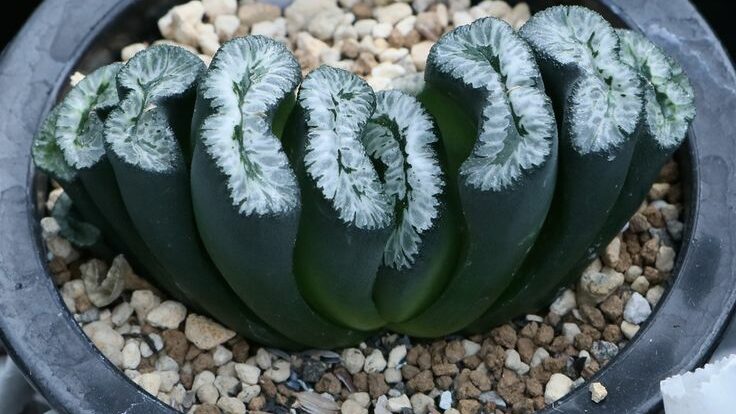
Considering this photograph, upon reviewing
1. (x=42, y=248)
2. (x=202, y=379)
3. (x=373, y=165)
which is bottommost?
(x=202, y=379)

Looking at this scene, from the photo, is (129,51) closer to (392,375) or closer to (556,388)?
(392,375)

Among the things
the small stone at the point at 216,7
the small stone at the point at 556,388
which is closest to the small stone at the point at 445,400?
the small stone at the point at 556,388

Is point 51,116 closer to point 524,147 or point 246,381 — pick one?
point 246,381

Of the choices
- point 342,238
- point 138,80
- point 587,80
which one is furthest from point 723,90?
point 138,80

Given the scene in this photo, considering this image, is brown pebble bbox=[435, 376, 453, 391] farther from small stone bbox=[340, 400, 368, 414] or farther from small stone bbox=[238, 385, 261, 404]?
small stone bbox=[238, 385, 261, 404]

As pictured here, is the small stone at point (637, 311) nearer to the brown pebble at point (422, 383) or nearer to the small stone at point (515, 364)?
the small stone at point (515, 364)

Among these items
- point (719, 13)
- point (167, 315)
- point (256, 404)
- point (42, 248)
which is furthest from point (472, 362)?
point (719, 13)
